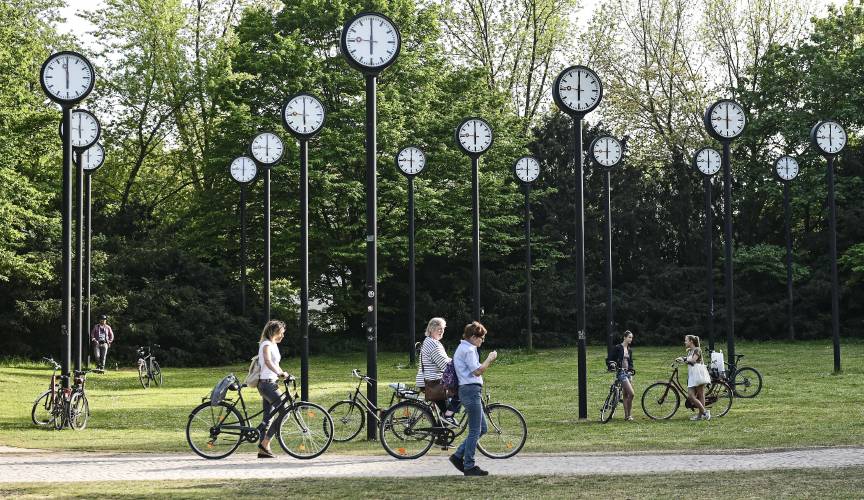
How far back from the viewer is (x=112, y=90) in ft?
169

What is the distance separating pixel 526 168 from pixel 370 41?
23.1 meters

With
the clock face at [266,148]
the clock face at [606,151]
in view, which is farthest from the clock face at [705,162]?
the clock face at [266,148]

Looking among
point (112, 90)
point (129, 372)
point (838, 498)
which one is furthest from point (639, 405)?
point (112, 90)

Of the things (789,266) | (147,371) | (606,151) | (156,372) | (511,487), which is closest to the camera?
(511,487)

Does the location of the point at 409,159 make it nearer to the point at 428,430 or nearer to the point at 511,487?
the point at 428,430

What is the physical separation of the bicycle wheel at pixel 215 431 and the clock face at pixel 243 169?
17.5 metres

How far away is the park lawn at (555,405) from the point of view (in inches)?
682

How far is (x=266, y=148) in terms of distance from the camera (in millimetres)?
25656

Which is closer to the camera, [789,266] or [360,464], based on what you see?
[360,464]

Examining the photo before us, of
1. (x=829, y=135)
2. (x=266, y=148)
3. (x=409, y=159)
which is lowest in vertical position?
(x=266, y=148)

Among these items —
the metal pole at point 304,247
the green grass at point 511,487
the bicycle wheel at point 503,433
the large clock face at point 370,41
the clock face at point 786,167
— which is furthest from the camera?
the clock face at point 786,167

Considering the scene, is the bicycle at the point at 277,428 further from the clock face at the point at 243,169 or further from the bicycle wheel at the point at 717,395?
the clock face at the point at 243,169

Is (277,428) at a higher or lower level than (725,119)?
lower

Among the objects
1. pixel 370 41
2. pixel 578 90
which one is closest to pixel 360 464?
pixel 370 41
